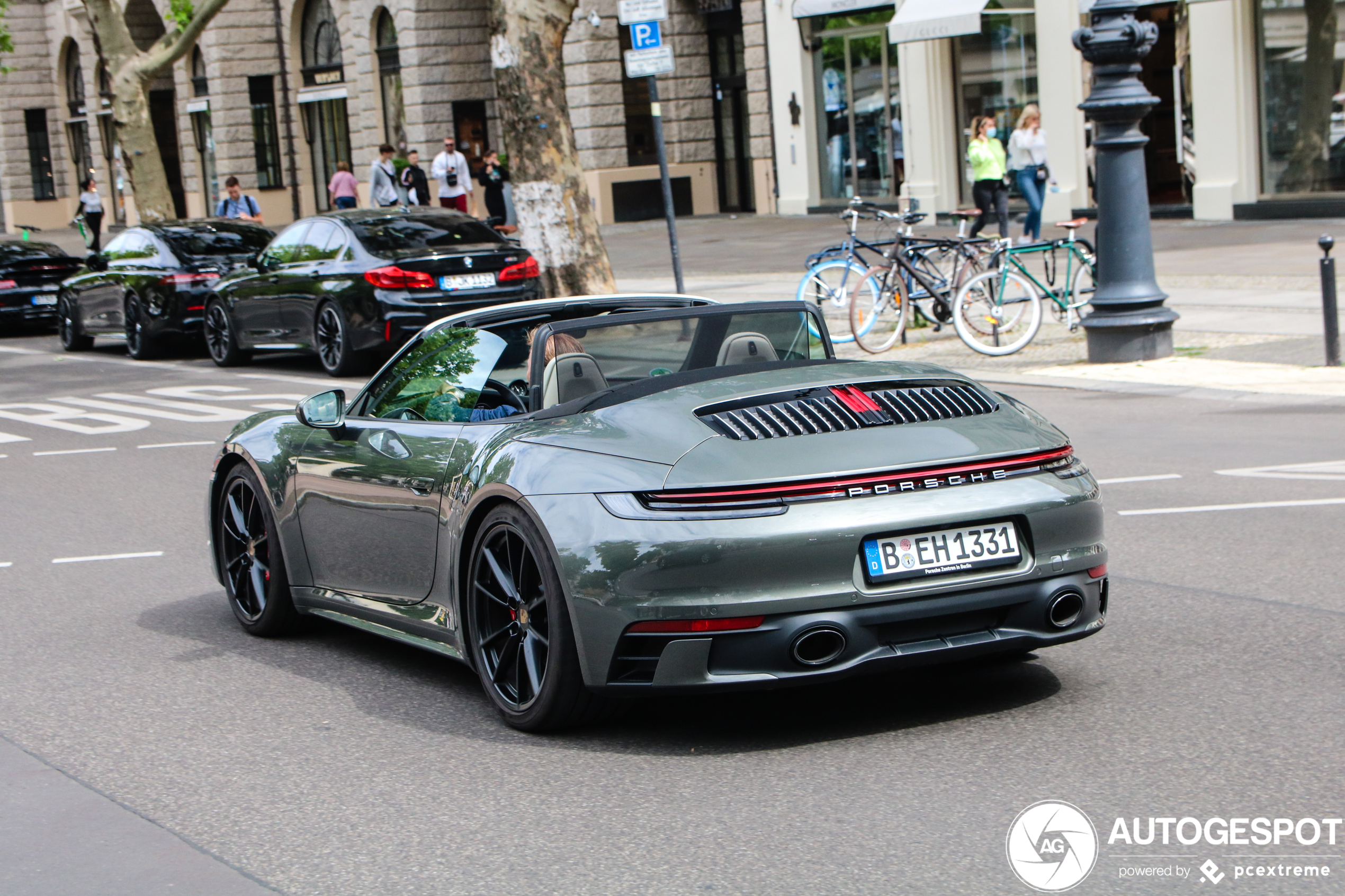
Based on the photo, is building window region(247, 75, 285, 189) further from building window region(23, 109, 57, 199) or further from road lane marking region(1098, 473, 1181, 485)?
road lane marking region(1098, 473, 1181, 485)

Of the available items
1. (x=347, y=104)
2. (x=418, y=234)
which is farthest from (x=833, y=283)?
(x=347, y=104)

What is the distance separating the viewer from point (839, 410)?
4.91 meters

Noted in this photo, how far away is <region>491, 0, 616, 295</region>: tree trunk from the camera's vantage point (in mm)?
18812

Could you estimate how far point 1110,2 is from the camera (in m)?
13.3

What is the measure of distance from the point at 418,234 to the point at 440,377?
11355 millimetres

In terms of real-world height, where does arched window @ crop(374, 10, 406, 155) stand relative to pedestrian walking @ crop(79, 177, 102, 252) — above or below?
above

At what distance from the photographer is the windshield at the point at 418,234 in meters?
16.8

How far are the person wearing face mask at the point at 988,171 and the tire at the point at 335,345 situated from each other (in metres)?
8.36

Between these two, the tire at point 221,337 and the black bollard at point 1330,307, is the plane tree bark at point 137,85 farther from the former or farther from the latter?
the black bollard at point 1330,307

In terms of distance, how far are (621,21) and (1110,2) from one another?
5.00 metres

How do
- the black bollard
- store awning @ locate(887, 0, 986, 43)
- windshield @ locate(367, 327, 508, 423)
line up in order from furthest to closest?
store awning @ locate(887, 0, 986, 43), the black bollard, windshield @ locate(367, 327, 508, 423)

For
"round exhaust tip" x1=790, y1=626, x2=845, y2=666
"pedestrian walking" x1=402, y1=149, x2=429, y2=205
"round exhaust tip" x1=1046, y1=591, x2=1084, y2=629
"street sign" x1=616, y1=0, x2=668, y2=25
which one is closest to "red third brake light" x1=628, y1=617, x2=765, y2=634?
"round exhaust tip" x1=790, y1=626, x2=845, y2=666

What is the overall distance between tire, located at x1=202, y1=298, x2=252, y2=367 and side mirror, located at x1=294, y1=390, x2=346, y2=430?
12.5 meters

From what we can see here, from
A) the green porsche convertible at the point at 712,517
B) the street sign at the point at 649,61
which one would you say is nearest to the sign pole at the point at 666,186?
the street sign at the point at 649,61
